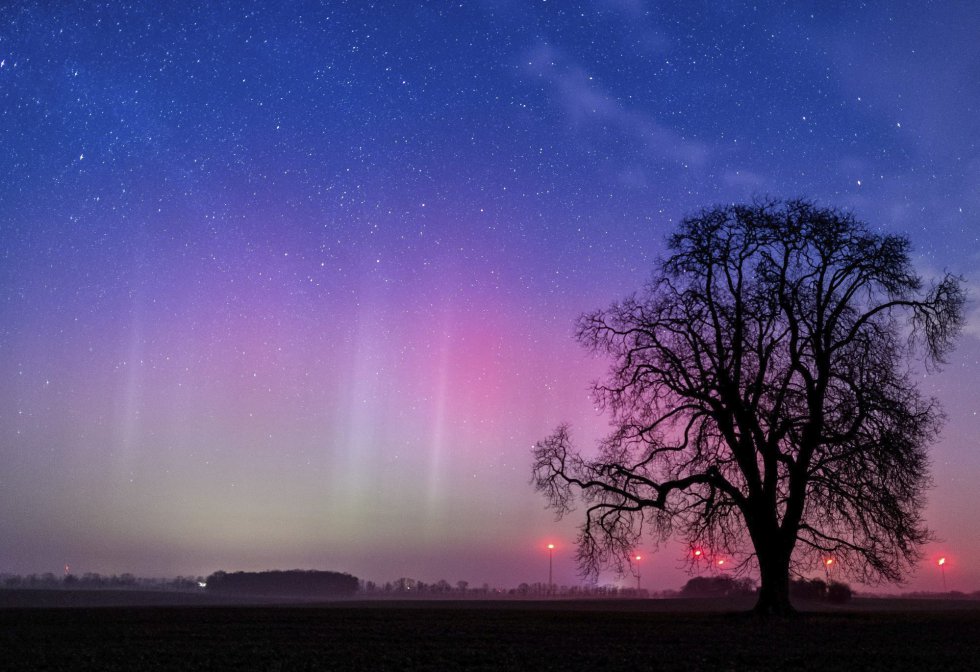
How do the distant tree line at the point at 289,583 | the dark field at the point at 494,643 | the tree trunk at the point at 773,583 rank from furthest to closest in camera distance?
the distant tree line at the point at 289,583, the tree trunk at the point at 773,583, the dark field at the point at 494,643

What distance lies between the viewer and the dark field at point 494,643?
15.2 metres

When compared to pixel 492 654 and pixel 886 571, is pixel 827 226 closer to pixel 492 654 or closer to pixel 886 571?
pixel 886 571

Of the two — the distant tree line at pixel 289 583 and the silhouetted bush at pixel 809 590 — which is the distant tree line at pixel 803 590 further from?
the distant tree line at pixel 289 583

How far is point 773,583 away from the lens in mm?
26672

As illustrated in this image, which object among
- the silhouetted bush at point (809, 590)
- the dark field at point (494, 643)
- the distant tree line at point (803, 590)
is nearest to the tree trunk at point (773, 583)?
the dark field at point (494, 643)

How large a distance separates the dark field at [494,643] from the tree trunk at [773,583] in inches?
37.1

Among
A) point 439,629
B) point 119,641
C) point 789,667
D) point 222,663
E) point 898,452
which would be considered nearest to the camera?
point 789,667

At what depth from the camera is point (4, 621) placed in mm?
27109

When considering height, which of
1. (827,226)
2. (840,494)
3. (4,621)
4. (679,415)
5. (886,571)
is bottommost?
(4,621)

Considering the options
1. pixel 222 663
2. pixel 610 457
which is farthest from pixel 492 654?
pixel 610 457

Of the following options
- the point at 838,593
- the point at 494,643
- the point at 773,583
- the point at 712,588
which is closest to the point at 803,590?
the point at 838,593

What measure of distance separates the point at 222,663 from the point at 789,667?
10470mm

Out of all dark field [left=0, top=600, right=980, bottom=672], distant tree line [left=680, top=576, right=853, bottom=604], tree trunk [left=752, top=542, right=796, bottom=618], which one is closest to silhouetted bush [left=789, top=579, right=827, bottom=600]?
distant tree line [left=680, top=576, right=853, bottom=604]

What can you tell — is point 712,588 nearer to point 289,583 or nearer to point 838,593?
point 838,593
